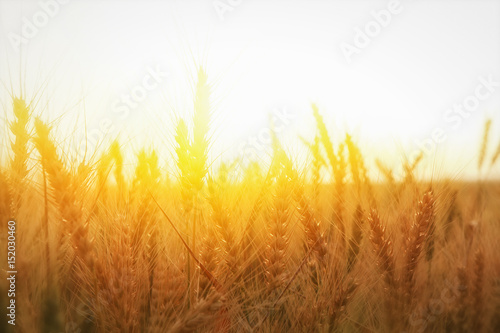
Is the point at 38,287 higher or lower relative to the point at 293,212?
lower

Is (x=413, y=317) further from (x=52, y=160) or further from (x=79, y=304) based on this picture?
(x=52, y=160)

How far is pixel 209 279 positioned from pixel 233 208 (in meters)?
0.33

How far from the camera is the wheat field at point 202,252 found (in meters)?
1.06

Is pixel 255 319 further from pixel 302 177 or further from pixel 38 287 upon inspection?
pixel 38 287

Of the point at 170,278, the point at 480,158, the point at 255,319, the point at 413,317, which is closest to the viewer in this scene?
the point at 170,278

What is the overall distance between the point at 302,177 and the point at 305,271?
388 millimetres

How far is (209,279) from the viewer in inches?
43.9

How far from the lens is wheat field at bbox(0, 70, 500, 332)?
1063 mm

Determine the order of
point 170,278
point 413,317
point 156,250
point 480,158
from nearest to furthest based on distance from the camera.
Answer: point 170,278, point 413,317, point 156,250, point 480,158

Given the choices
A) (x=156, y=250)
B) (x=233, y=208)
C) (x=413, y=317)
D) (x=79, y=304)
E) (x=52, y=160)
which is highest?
(x=52, y=160)

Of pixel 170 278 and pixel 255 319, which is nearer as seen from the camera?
pixel 170 278

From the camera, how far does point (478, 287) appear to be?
1.31 m

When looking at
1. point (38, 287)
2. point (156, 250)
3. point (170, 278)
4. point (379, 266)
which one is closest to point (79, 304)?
point (38, 287)

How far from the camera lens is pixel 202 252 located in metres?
1.17
